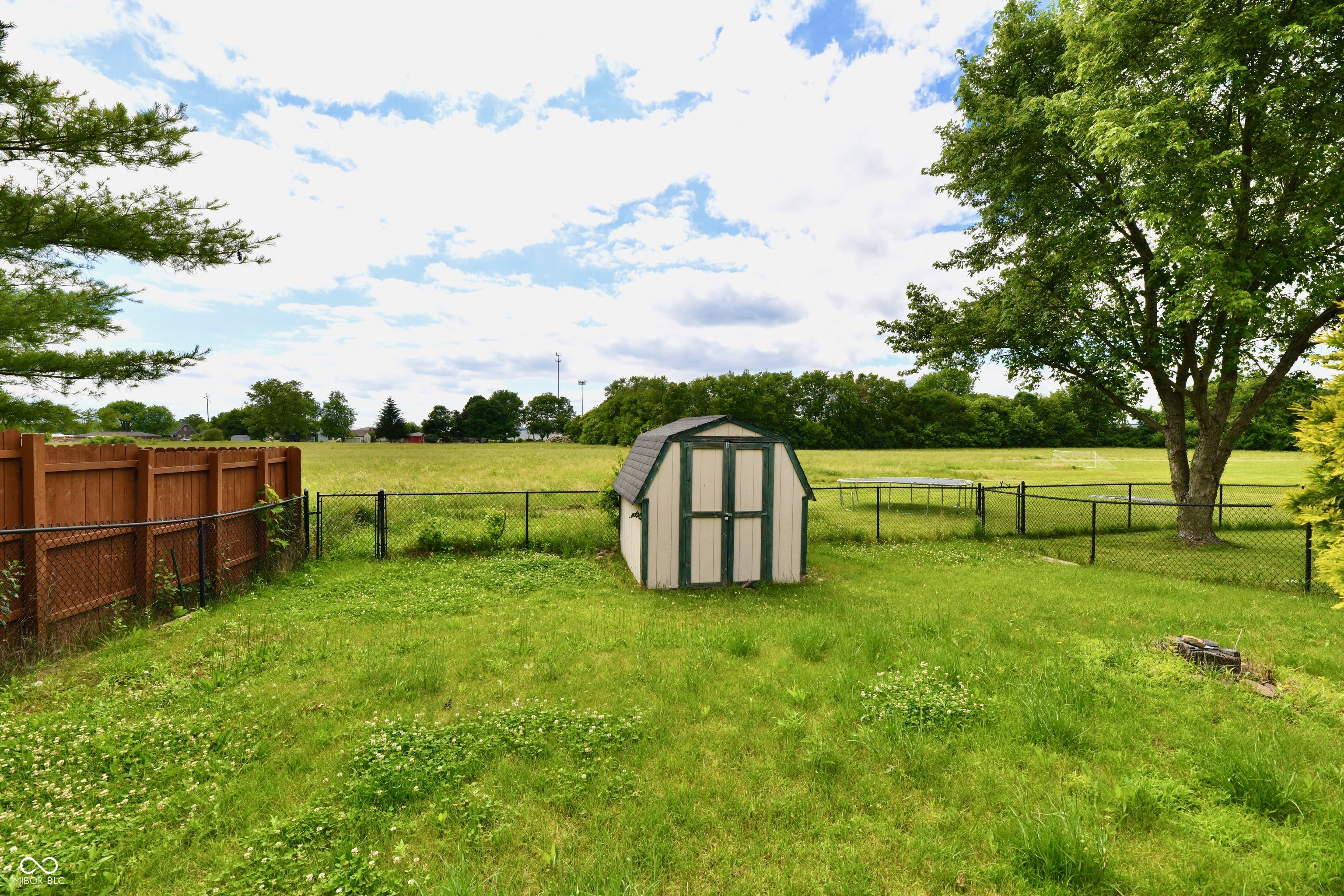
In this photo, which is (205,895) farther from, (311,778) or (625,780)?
(625,780)

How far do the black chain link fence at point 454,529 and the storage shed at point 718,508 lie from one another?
2253 mm

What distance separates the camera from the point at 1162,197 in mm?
11094

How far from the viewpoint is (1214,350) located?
12406 millimetres

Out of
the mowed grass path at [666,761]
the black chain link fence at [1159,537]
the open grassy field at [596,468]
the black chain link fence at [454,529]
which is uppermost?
the open grassy field at [596,468]

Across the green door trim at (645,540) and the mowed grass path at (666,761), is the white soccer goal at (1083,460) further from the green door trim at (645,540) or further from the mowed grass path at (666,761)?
the green door trim at (645,540)

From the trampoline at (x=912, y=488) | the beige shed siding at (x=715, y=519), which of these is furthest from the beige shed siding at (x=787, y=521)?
the trampoline at (x=912, y=488)

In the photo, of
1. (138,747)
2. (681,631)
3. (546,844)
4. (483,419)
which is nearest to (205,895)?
(546,844)

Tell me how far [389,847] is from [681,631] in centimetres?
388

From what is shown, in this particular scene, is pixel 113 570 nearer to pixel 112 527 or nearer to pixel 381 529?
pixel 112 527

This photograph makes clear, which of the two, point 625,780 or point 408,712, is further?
point 408,712

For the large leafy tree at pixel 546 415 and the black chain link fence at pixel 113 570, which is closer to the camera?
the black chain link fence at pixel 113 570

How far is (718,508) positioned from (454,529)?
21.2ft

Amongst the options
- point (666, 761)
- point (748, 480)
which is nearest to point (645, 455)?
point (748, 480)

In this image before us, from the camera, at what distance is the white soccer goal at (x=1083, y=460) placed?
1668 inches
